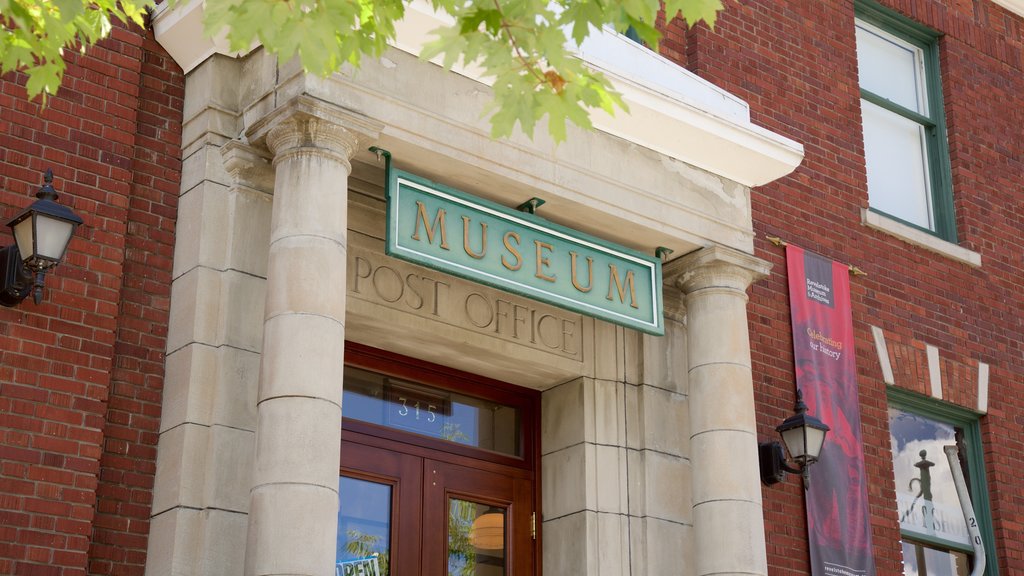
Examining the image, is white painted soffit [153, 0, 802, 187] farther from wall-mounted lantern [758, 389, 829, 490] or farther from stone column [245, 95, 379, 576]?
wall-mounted lantern [758, 389, 829, 490]

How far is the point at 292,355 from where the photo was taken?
7.56 meters

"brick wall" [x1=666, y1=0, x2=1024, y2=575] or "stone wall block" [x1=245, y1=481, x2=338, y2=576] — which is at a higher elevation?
"brick wall" [x1=666, y1=0, x2=1024, y2=575]

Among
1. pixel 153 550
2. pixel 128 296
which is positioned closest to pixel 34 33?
pixel 128 296

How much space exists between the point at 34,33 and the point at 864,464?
7.48 metres

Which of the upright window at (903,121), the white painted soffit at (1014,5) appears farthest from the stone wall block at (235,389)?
the white painted soffit at (1014,5)

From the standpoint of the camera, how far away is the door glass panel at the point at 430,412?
9.71m

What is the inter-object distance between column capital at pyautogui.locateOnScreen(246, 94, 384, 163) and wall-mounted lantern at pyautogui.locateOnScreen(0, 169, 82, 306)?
1160 millimetres

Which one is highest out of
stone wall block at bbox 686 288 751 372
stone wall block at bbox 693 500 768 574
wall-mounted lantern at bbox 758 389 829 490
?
stone wall block at bbox 686 288 751 372

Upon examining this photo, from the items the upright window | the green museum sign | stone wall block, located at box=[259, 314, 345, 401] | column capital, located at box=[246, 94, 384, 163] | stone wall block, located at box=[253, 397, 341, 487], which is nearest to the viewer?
stone wall block, located at box=[253, 397, 341, 487]

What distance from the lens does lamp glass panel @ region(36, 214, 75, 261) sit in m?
7.61

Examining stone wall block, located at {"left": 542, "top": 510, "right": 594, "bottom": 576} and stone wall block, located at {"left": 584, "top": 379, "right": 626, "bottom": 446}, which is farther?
stone wall block, located at {"left": 584, "top": 379, "right": 626, "bottom": 446}

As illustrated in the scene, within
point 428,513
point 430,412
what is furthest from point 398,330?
point 428,513

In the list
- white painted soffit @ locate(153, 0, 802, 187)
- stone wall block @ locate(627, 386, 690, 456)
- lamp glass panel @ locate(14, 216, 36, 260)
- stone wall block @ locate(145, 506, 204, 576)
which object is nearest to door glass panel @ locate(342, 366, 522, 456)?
stone wall block @ locate(627, 386, 690, 456)

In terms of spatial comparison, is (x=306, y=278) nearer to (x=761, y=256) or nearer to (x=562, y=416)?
(x=562, y=416)
